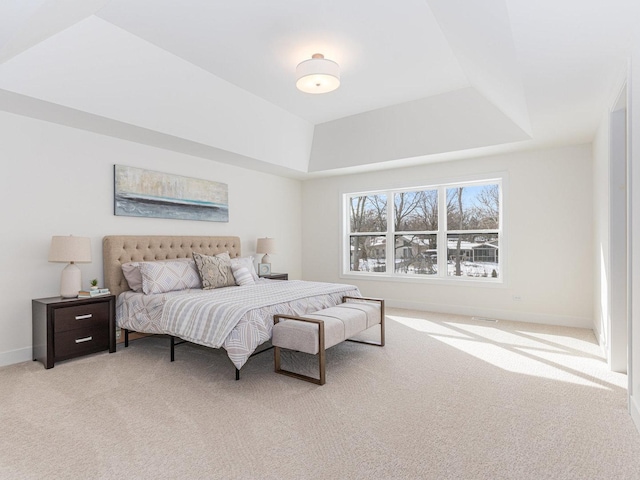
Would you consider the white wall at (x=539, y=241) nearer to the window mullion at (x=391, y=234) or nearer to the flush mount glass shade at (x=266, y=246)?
the window mullion at (x=391, y=234)

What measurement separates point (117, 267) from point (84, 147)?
134cm

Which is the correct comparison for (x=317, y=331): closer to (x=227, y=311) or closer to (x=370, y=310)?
(x=227, y=311)

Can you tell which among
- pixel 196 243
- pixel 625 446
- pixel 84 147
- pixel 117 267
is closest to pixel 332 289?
pixel 196 243

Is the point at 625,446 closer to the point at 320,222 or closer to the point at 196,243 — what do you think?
the point at 196,243

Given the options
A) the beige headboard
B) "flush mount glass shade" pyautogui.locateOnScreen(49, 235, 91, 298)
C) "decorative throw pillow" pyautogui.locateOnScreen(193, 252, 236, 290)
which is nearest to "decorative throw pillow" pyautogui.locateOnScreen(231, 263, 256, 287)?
"decorative throw pillow" pyautogui.locateOnScreen(193, 252, 236, 290)

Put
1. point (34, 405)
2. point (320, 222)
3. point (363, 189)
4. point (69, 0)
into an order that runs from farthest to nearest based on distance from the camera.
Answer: point (320, 222) → point (363, 189) → point (34, 405) → point (69, 0)

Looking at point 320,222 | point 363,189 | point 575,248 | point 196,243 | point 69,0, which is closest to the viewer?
point 69,0

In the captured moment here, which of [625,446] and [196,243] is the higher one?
[196,243]

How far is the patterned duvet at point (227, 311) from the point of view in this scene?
2.91m

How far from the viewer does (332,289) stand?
412 cm

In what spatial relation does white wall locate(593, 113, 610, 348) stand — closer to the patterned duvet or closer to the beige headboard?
the patterned duvet

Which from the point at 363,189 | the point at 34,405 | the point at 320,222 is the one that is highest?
the point at 363,189

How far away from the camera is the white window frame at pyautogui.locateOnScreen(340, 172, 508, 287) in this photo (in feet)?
16.9

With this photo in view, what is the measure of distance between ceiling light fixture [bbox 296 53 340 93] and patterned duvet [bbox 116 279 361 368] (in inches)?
80.1
